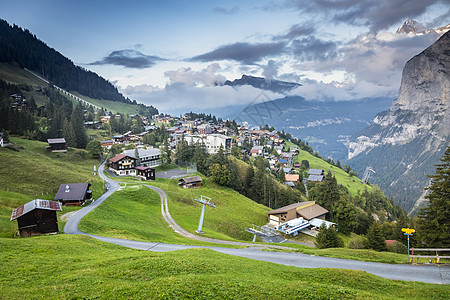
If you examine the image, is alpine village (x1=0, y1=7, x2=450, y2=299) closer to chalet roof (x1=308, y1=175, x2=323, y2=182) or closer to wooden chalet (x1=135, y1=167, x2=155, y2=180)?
wooden chalet (x1=135, y1=167, x2=155, y2=180)

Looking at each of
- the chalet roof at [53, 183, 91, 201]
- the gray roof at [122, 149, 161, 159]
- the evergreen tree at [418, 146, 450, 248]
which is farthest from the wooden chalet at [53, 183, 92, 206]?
the evergreen tree at [418, 146, 450, 248]

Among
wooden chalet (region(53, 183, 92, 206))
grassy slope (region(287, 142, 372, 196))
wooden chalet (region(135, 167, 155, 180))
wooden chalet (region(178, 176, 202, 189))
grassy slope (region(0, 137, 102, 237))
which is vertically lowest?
grassy slope (region(287, 142, 372, 196))

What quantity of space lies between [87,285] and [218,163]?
235ft

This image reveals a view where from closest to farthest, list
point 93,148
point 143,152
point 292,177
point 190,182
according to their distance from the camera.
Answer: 1. point 190,182
2. point 93,148
3. point 143,152
4. point 292,177

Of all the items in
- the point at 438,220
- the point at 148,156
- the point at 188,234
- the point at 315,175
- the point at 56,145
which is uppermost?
the point at 56,145

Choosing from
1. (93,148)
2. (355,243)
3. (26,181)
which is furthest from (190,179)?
(355,243)

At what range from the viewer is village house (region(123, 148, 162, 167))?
8775 cm

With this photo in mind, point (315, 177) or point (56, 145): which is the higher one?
point (56, 145)

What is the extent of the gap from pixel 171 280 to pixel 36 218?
23.7 metres

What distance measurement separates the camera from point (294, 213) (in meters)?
61.5

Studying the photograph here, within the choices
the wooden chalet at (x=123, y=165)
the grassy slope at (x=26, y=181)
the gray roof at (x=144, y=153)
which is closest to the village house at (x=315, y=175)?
the gray roof at (x=144, y=153)

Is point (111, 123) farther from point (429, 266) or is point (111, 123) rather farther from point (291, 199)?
point (429, 266)

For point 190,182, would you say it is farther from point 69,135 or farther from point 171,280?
point 171,280

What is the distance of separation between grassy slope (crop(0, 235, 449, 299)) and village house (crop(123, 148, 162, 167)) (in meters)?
68.5
